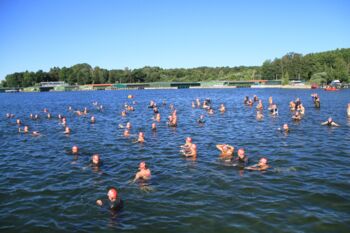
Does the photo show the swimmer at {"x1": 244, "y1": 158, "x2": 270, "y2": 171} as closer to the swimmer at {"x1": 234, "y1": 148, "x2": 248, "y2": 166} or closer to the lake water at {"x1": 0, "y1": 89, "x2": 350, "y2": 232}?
the lake water at {"x1": 0, "y1": 89, "x2": 350, "y2": 232}

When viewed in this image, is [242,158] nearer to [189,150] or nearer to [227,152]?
[227,152]

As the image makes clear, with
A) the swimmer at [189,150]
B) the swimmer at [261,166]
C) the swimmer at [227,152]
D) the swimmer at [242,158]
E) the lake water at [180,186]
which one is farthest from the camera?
the swimmer at [189,150]

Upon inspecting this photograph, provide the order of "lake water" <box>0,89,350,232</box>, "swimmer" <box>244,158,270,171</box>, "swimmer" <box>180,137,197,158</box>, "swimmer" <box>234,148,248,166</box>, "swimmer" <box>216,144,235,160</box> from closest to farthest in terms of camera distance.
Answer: "lake water" <box>0,89,350,232</box>
"swimmer" <box>244,158,270,171</box>
"swimmer" <box>234,148,248,166</box>
"swimmer" <box>216,144,235,160</box>
"swimmer" <box>180,137,197,158</box>

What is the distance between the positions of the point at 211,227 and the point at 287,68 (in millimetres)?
158418

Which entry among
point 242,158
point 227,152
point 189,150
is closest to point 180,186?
point 242,158

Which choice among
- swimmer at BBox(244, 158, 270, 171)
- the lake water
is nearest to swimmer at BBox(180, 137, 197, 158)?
the lake water

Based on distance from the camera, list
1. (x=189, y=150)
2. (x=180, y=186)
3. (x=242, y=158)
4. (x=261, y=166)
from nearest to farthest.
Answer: (x=180, y=186), (x=261, y=166), (x=242, y=158), (x=189, y=150)

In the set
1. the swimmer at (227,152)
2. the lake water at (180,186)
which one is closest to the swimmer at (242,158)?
the lake water at (180,186)

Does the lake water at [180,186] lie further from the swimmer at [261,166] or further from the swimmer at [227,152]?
the swimmer at [227,152]

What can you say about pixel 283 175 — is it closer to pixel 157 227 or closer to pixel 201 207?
pixel 201 207

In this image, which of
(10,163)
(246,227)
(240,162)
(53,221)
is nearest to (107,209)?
(53,221)

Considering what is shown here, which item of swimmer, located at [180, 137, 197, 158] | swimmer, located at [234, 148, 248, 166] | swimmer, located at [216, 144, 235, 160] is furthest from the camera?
swimmer, located at [180, 137, 197, 158]

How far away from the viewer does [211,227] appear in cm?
1140

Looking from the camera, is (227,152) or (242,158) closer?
(242,158)
